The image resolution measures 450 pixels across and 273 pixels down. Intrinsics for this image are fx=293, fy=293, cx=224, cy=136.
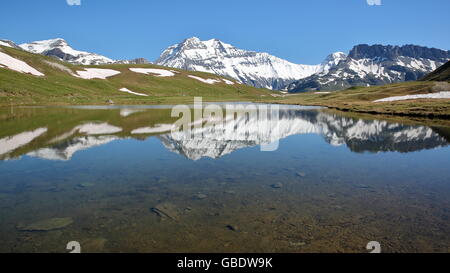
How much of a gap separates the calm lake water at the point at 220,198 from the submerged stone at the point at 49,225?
1.7 inches

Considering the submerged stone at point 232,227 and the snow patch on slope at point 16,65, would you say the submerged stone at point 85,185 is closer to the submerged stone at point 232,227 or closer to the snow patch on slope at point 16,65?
the submerged stone at point 232,227

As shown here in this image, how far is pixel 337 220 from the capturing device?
1126 centimetres

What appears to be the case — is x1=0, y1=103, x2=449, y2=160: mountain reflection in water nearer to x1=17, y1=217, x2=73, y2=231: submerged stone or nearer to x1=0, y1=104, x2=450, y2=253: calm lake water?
x1=0, y1=104, x2=450, y2=253: calm lake water

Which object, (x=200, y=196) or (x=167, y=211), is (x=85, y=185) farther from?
(x=200, y=196)

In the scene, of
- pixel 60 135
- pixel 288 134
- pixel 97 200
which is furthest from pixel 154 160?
pixel 288 134

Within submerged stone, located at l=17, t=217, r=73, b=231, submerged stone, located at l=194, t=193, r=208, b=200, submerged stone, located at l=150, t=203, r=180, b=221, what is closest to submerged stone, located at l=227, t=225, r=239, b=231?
submerged stone, located at l=150, t=203, r=180, b=221

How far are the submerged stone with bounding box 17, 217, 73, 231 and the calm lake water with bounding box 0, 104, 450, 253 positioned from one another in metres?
0.04

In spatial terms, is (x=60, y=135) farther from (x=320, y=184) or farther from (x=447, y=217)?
(x=447, y=217)

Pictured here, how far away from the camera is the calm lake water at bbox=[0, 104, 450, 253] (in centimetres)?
968

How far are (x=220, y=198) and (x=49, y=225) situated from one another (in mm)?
6859

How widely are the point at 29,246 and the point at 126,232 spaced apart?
2875 millimetres

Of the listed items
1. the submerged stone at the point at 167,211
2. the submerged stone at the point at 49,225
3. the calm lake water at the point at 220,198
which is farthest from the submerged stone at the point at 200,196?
the submerged stone at the point at 49,225

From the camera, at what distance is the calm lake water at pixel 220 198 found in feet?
31.8

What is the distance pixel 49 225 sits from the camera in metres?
Answer: 10.6
